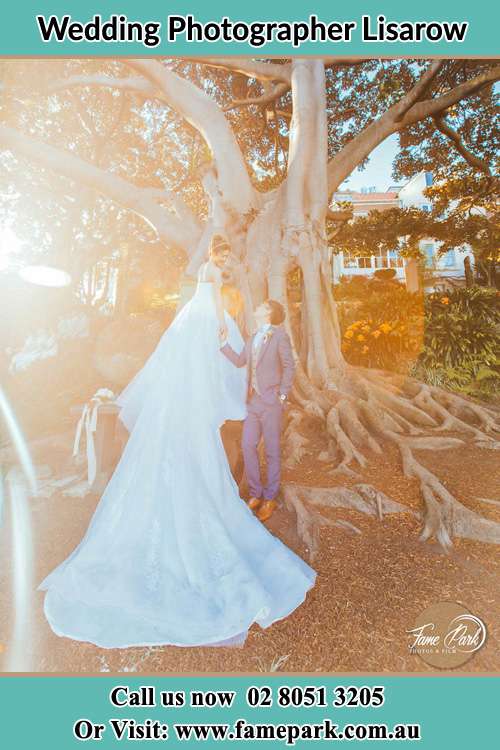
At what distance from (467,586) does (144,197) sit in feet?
26.7

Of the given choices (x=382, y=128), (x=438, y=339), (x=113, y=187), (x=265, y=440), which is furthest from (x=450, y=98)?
(x=265, y=440)

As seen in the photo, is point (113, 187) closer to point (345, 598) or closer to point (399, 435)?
point (399, 435)

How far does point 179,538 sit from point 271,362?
184cm

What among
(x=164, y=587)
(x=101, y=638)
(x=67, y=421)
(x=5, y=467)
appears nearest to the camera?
(x=101, y=638)

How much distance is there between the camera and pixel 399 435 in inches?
210

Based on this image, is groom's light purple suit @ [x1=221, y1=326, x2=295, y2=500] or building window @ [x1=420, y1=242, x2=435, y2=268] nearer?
groom's light purple suit @ [x1=221, y1=326, x2=295, y2=500]

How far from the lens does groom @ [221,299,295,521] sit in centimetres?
394

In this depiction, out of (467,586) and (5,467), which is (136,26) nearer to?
(5,467)

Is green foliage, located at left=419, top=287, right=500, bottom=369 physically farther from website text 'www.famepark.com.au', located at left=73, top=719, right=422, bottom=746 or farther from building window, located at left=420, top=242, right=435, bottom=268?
building window, located at left=420, top=242, right=435, bottom=268

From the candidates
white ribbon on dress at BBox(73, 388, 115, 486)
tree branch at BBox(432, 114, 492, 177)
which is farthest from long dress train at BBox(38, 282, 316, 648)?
tree branch at BBox(432, 114, 492, 177)

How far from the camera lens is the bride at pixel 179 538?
8.55 ft

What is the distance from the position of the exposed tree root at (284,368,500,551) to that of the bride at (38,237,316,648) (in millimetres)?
829

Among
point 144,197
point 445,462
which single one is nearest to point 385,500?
point 445,462

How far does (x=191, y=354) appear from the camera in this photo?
11.9 feet
